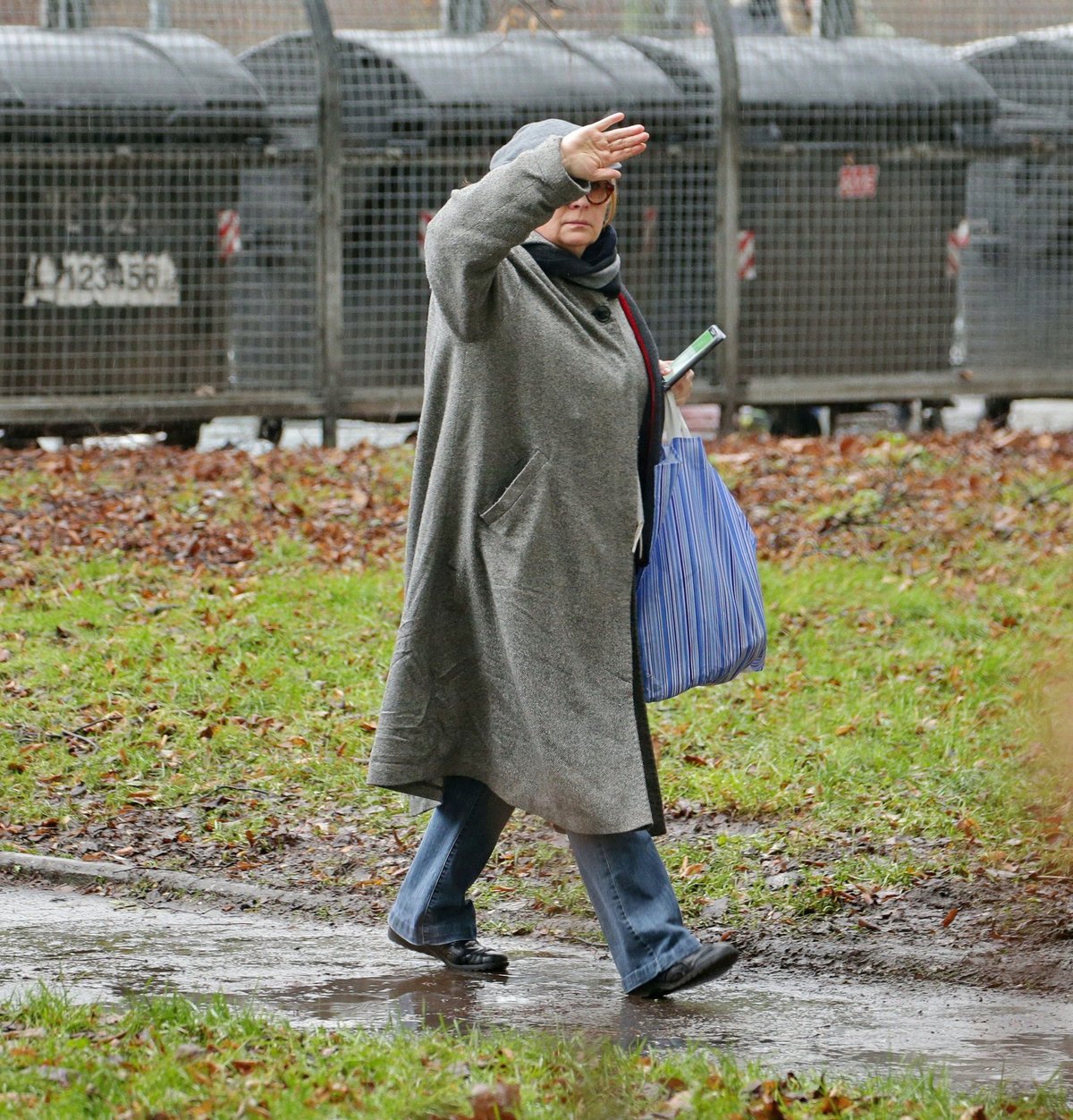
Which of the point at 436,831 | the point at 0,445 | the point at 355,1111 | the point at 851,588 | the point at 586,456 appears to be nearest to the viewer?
the point at 355,1111

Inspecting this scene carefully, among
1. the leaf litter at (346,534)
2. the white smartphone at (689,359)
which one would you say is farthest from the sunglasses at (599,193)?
the leaf litter at (346,534)

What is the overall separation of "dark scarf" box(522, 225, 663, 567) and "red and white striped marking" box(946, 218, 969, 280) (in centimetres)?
985

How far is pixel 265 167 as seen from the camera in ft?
40.6

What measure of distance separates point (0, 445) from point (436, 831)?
28.0ft

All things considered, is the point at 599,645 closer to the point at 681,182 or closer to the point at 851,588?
→ the point at 851,588

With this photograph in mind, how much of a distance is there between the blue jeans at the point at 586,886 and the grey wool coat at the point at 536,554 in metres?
0.12

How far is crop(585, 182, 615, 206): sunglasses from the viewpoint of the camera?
4.14 meters

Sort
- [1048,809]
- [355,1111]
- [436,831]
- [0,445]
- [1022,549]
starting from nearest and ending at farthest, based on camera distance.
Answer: [355,1111]
[436,831]
[1048,809]
[1022,549]
[0,445]

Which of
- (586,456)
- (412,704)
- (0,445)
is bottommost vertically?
(0,445)

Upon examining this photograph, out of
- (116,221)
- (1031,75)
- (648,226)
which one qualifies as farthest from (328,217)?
(1031,75)

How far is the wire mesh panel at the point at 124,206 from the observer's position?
38.9 feet

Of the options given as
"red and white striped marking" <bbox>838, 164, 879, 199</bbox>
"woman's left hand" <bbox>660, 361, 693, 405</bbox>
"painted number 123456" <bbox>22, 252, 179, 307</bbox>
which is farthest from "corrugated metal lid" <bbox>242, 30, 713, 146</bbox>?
"woman's left hand" <bbox>660, 361, 693, 405</bbox>

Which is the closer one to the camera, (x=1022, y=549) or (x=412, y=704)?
(x=412, y=704)

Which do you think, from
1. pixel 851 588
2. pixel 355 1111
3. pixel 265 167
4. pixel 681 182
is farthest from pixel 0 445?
pixel 355 1111
